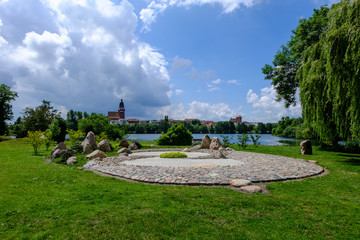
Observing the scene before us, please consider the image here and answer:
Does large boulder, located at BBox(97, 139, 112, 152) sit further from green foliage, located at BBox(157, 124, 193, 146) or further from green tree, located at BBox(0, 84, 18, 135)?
green tree, located at BBox(0, 84, 18, 135)

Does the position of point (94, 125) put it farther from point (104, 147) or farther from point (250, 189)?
point (250, 189)

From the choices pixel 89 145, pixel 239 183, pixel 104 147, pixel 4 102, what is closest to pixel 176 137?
pixel 104 147

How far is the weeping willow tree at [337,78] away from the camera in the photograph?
25.1 feet

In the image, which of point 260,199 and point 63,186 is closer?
point 260,199

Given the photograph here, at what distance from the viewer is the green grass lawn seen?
338cm

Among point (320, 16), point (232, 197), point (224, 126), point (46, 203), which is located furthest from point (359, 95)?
point (224, 126)

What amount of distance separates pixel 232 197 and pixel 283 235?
1.61 m

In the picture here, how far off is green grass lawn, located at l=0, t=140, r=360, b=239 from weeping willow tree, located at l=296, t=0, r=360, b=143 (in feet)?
13.6

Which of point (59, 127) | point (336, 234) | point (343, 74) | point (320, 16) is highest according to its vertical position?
point (320, 16)

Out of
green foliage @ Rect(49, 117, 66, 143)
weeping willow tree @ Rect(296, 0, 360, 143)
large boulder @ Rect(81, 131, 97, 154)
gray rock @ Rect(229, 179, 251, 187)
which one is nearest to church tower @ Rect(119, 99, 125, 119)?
green foliage @ Rect(49, 117, 66, 143)

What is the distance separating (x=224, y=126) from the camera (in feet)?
240

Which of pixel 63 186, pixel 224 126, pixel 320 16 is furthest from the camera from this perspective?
pixel 224 126

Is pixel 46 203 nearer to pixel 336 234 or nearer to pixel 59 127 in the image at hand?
pixel 336 234

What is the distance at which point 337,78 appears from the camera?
26.7 ft
